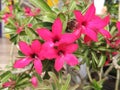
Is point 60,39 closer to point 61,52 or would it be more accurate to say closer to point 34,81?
point 61,52

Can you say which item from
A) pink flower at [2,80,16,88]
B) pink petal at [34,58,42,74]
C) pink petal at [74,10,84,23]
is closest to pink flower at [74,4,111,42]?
pink petal at [74,10,84,23]

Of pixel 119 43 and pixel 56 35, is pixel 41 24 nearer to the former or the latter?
pixel 56 35

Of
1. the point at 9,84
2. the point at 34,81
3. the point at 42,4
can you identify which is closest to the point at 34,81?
the point at 34,81

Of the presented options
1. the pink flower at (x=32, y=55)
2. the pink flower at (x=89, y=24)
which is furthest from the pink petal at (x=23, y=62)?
the pink flower at (x=89, y=24)

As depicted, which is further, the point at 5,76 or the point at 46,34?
the point at 5,76

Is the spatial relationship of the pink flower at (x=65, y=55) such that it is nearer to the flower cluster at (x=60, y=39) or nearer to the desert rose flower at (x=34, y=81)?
the flower cluster at (x=60, y=39)

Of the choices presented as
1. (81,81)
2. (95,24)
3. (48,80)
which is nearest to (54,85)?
(48,80)
